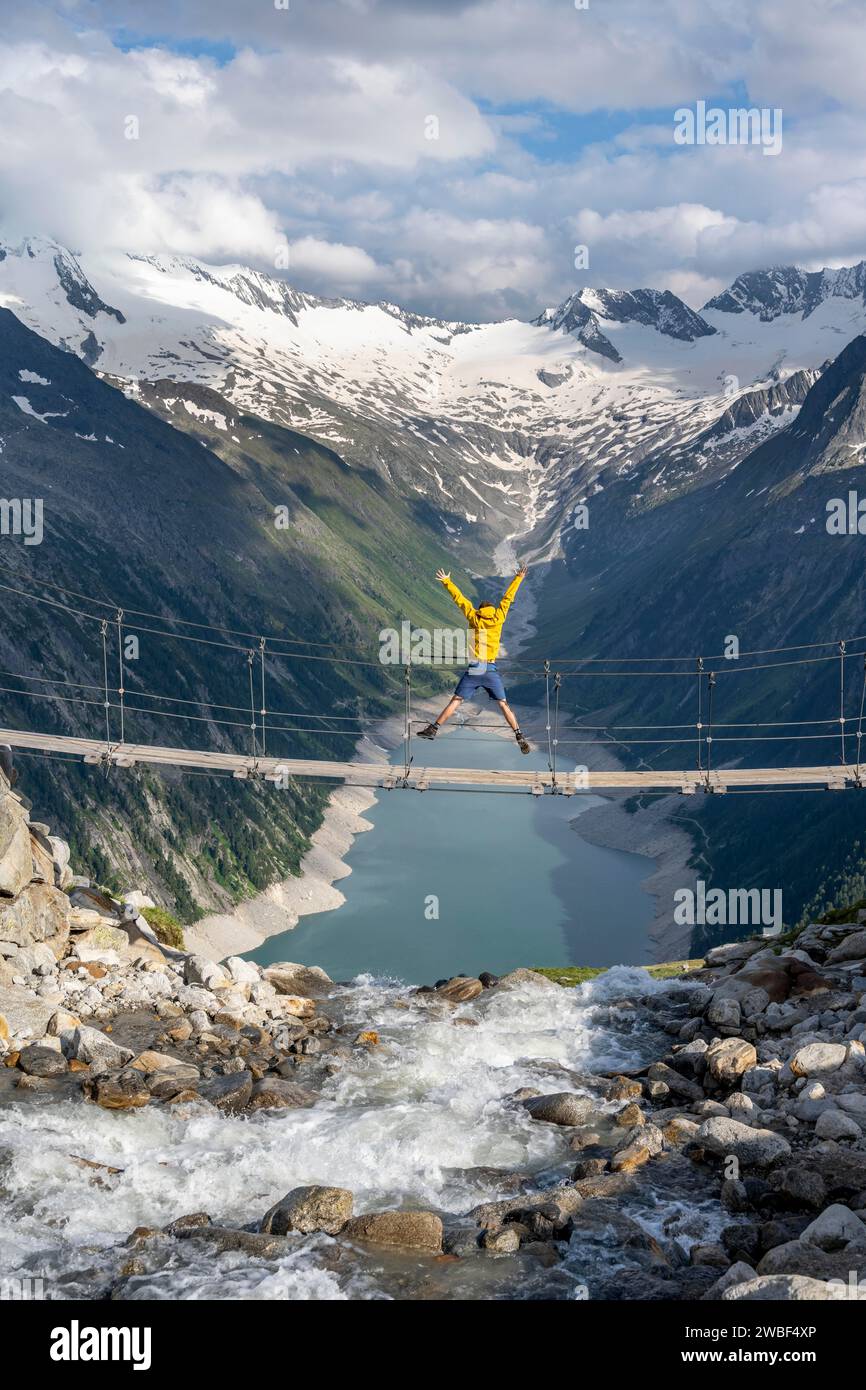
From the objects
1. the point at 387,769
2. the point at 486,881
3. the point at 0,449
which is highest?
the point at 0,449

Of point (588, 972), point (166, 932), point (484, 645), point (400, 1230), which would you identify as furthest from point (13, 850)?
point (588, 972)

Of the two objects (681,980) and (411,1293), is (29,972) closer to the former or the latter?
(411,1293)

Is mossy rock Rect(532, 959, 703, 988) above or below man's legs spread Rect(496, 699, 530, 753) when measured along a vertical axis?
below

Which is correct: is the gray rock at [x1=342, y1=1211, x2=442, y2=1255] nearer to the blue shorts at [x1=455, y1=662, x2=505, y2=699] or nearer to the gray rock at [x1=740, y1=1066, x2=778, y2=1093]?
the gray rock at [x1=740, y1=1066, x2=778, y2=1093]

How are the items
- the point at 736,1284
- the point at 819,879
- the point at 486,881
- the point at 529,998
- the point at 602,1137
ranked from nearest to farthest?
1. the point at 736,1284
2. the point at 602,1137
3. the point at 529,998
4. the point at 819,879
5. the point at 486,881

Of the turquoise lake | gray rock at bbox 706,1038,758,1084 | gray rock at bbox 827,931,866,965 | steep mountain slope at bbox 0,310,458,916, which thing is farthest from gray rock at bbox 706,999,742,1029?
the turquoise lake
